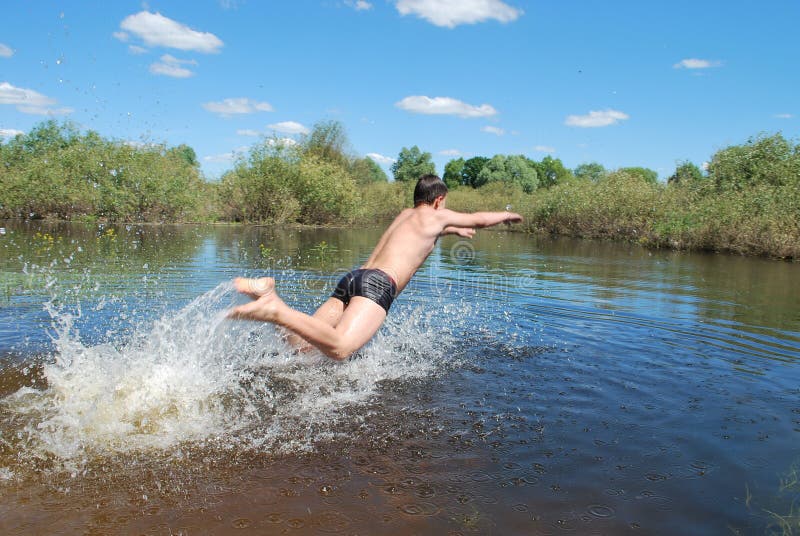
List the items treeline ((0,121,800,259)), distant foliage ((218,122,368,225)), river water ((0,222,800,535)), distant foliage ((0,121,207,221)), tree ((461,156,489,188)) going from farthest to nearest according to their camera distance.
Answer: tree ((461,156,489,188)) → distant foliage ((218,122,368,225)) → distant foliage ((0,121,207,221)) → treeline ((0,121,800,259)) → river water ((0,222,800,535))

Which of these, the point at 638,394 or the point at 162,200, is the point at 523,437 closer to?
the point at 638,394

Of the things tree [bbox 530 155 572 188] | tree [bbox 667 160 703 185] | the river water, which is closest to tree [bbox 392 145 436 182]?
tree [bbox 530 155 572 188]

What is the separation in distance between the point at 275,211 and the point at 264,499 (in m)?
39.5

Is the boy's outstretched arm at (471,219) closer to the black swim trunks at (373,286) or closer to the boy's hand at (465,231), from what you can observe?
the boy's hand at (465,231)

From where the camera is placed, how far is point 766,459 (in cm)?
463

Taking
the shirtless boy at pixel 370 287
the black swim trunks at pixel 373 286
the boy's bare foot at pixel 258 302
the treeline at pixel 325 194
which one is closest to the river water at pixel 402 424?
the boy's bare foot at pixel 258 302

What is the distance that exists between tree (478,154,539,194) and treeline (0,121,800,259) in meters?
47.3

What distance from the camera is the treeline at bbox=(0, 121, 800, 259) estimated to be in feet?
91.7

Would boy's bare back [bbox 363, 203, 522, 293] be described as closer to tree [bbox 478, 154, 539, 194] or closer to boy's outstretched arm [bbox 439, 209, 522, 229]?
boy's outstretched arm [bbox 439, 209, 522, 229]

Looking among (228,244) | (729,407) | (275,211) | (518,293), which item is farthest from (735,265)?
(275,211)

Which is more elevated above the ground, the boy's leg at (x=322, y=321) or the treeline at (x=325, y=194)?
the treeline at (x=325, y=194)

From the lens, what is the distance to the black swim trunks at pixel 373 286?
6.02 meters

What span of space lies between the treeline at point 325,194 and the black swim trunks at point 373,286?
25.0m

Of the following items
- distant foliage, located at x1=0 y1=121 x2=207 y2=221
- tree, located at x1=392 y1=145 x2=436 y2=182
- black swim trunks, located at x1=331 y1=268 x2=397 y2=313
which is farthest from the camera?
tree, located at x1=392 y1=145 x2=436 y2=182
